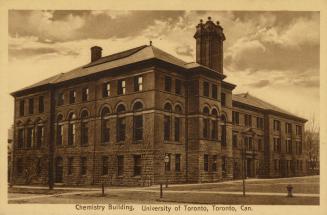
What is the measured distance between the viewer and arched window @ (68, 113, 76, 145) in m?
31.5

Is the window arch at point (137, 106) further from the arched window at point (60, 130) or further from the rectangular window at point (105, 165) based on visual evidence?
the arched window at point (60, 130)

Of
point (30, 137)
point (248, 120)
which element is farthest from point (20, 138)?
point (248, 120)

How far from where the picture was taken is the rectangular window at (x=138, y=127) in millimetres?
28172

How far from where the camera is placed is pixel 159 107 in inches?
1088

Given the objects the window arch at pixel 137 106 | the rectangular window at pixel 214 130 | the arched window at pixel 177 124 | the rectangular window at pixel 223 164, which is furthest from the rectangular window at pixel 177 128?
the rectangular window at pixel 223 164

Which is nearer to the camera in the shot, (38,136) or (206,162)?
(206,162)

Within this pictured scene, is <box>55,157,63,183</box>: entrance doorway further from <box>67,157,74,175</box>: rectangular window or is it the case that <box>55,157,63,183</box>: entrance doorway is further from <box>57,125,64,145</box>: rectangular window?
<box>57,125,64,145</box>: rectangular window

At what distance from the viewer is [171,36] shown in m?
20.5

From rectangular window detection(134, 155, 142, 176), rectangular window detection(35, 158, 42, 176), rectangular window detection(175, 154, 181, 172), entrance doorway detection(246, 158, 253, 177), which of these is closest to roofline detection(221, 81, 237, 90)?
rectangular window detection(175, 154, 181, 172)

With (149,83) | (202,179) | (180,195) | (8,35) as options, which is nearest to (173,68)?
(149,83)

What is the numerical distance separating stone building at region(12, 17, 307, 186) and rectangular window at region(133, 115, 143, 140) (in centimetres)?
6

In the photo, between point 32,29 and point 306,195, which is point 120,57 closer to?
point 32,29

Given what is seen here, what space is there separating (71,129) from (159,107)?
7349mm

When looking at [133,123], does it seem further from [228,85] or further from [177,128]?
[228,85]
